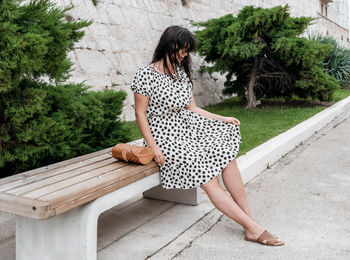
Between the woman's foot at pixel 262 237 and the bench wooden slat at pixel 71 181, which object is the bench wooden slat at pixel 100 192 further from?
the woman's foot at pixel 262 237

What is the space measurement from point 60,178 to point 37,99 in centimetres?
67

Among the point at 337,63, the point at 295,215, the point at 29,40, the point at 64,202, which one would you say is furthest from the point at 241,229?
the point at 337,63

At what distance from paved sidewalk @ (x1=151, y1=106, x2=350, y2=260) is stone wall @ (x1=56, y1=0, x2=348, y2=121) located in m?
2.91

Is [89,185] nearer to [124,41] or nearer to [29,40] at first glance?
[29,40]

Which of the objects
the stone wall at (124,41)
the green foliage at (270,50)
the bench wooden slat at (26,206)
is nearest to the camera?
the bench wooden slat at (26,206)

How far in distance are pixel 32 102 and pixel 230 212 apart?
1.49 metres

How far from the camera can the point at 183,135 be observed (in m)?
2.68

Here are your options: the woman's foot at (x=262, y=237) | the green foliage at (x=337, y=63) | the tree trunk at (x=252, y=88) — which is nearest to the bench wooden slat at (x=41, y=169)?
the woman's foot at (x=262, y=237)

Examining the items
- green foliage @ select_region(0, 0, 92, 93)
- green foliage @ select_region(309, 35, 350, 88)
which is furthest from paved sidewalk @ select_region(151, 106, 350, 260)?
A: green foliage @ select_region(309, 35, 350, 88)

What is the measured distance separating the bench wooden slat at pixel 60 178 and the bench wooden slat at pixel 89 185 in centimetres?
9

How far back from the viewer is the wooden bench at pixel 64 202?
68.9 inches

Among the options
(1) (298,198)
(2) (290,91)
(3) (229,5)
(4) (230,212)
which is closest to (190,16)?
(3) (229,5)

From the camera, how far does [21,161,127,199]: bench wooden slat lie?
181 centimetres

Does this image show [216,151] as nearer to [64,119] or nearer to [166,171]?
[166,171]
